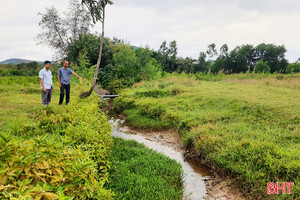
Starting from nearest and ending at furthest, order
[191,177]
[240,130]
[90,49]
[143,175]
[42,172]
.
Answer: [42,172] → [143,175] → [191,177] → [240,130] → [90,49]

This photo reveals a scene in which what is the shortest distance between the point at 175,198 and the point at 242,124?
3.65 metres

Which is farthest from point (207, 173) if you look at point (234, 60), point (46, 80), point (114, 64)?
point (234, 60)

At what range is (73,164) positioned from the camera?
6.15 feet

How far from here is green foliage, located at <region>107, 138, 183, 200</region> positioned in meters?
3.46

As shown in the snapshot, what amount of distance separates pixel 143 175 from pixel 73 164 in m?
2.42

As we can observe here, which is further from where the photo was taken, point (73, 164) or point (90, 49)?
point (90, 49)

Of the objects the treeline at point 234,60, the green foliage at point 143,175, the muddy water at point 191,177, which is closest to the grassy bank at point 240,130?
the muddy water at point 191,177

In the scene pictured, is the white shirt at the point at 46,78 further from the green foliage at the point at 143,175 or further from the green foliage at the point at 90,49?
the green foliage at the point at 90,49

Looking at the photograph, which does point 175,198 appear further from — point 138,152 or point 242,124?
point 242,124

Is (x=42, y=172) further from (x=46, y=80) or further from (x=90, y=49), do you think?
(x=90, y=49)

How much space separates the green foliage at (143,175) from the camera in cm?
346

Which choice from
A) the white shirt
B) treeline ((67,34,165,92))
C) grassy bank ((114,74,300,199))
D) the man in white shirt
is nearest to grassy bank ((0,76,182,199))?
the man in white shirt

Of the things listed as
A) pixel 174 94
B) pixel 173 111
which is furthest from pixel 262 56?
pixel 173 111

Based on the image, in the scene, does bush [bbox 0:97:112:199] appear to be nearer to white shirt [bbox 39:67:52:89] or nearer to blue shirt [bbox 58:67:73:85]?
white shirt [bbox 39:67:52:89]
